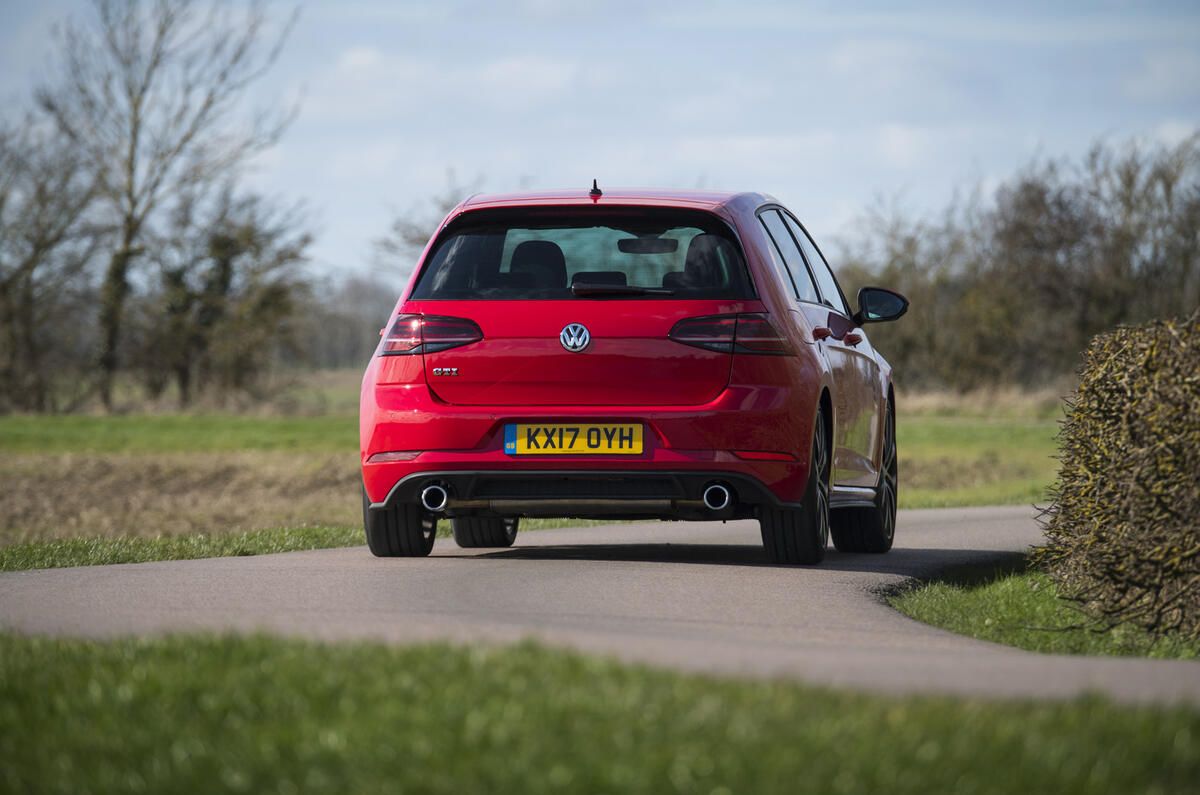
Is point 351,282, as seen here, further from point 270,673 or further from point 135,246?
point 270,673

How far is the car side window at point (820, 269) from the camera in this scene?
995 cm

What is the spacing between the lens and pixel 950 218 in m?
47.3

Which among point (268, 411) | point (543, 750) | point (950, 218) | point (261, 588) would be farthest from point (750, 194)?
point (950, 218)

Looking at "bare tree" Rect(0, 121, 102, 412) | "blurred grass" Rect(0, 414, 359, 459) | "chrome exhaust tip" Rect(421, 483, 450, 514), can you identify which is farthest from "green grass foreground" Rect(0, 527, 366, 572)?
"bare tree" Rect(0, 121, 102, 412)

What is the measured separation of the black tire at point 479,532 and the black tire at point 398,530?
1.22 meters

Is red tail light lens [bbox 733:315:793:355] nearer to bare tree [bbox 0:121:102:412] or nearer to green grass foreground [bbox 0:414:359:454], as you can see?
green grass foreground [bbox 0:414:359:454]

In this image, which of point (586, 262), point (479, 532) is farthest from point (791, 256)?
point (479, 532)

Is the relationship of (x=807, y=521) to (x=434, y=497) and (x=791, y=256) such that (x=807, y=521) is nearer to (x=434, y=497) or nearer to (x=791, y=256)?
(x=791, y=256)

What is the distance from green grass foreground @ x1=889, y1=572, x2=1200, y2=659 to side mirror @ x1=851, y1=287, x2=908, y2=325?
1760 millimetres

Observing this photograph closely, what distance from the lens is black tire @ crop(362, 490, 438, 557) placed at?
9.02 m

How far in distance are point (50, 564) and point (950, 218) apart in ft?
133

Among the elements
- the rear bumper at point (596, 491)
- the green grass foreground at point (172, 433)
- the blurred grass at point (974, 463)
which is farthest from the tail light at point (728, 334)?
the green grass foreground at point (172, 433)

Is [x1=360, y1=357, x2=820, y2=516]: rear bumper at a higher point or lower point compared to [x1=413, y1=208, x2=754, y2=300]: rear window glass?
lower

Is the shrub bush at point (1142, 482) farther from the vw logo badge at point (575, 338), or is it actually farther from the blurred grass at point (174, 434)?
the blurred grass at point (174, 434)
